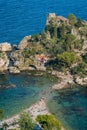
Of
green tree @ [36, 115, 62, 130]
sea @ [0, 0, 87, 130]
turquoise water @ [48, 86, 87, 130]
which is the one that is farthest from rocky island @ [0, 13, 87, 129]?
green tree @ [36, 115, 62, 130]

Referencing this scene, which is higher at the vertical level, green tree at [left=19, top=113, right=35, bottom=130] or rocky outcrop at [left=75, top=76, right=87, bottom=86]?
green tree at [left=19, top=113, right=35, bottom=130]

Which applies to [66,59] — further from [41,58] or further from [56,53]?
[41,58]

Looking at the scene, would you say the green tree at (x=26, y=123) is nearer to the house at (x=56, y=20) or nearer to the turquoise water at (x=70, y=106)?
the turquoise water at (x=70, y=106)

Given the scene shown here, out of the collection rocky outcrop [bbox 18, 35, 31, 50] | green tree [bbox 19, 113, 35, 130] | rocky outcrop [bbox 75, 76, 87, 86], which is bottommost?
rocky outcrop [bbox 75, 76, 87, 86]

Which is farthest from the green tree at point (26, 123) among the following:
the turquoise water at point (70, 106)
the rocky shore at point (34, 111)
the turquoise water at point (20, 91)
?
the turquoise water at point (20, 91)

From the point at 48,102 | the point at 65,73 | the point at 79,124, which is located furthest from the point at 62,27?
the point at 79,124

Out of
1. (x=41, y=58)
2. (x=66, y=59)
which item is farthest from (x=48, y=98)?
(x=41, y=58)

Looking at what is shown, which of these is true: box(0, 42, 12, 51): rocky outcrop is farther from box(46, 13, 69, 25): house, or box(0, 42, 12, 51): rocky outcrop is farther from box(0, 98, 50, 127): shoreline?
box(0, 98, 50, 127): shoreline
